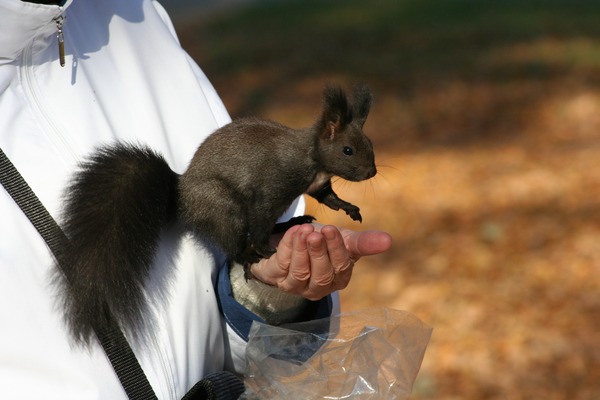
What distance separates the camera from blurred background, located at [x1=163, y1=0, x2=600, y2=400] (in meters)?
2.90

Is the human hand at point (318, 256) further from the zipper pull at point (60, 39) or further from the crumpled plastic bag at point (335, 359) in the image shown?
the zipper pull at point (60, 39)

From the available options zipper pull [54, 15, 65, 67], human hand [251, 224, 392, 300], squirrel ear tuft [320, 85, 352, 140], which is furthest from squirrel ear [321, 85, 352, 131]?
zipper pull [54, 15, 65, 67]

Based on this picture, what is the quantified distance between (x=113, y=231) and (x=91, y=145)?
4.6 inches

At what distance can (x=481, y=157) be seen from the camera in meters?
4.11

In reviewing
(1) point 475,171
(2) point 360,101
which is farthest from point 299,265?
(1) point 475,171

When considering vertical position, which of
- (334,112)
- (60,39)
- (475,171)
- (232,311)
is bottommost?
(475,171)

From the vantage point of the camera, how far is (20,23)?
111 cm

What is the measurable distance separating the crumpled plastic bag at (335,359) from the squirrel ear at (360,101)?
13.5 inches

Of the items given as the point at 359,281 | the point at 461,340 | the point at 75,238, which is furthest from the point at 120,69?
the point at 359,281

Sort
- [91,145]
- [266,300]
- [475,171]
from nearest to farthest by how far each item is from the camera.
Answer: [91,145] → [266,300] → [475,171]

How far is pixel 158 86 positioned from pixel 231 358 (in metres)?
0.42

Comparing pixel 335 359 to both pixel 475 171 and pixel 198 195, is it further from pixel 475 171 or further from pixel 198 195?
pixel 475 171

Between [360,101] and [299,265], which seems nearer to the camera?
[299,265]

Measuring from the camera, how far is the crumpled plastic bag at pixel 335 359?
125 cm
